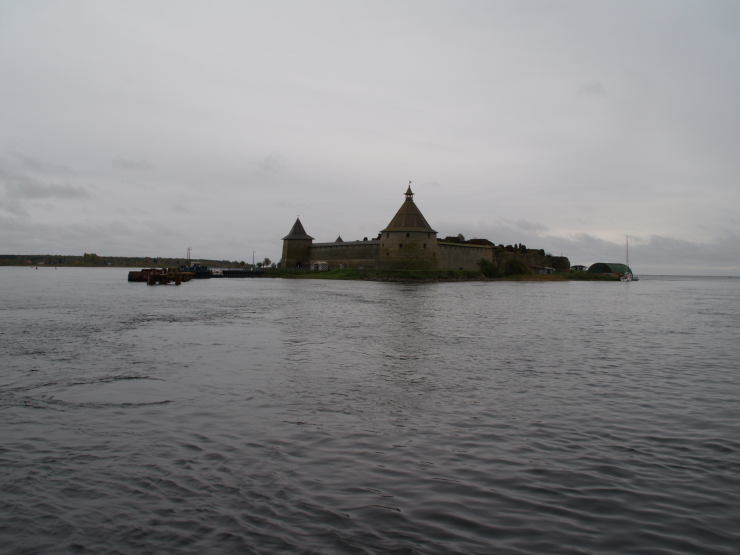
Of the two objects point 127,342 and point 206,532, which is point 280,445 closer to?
point 206,532

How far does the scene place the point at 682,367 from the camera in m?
10.1

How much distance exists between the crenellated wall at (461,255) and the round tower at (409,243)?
228 centimetres

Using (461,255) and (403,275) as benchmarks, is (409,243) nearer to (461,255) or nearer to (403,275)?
(403,275)

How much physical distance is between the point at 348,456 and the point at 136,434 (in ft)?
8.20

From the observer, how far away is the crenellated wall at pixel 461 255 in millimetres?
69062

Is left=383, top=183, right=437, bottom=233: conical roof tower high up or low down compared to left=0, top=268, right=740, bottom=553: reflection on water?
up

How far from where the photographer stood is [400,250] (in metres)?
65.3

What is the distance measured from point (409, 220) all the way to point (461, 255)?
1182 centimetres

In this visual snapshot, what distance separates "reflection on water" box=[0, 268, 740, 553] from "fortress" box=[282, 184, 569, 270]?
54062 millimetres

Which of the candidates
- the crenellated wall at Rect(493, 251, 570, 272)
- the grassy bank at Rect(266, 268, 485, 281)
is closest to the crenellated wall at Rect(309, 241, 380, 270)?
the grassy bank at Rect(266, 268, 485, 281)

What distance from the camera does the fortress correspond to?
65.2 meters

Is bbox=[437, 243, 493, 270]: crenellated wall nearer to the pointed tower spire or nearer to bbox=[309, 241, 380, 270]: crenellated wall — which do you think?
bbox=[309, 241, 380, 270]: crenellated wall

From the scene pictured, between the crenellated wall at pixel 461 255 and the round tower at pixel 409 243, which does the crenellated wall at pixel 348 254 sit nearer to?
the round tower at pixel 409 243

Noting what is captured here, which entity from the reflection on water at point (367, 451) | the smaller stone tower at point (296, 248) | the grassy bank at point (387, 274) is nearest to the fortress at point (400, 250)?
the smaller stone tower at point (296, 248)
